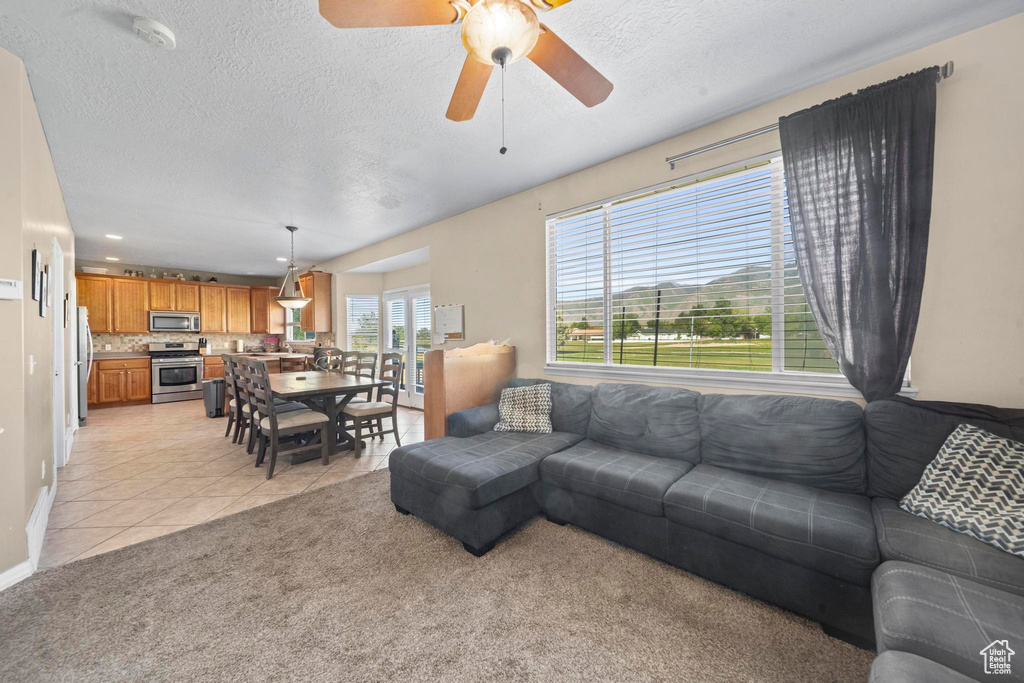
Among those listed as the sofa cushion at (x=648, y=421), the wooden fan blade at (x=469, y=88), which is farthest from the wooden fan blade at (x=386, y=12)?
the sofa cushion at (x=648, y=421)

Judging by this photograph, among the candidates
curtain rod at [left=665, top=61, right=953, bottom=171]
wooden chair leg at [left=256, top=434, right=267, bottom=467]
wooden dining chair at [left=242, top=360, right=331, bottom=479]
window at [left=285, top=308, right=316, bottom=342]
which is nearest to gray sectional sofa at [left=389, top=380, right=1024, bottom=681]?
wooden dining chair at [left=242, top=360, right=331, bottom=479]

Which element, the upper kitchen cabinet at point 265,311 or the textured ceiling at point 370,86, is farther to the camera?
the upper kitchen cabinet at point 265,311

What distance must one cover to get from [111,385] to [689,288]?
9148mm

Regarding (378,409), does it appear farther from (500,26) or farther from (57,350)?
(500,26)

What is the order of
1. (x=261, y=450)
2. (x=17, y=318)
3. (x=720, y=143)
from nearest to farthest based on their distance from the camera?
(x=17, y=318) → (x=720, y=143) → (x=261, y=450)

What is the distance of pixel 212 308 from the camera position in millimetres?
7766

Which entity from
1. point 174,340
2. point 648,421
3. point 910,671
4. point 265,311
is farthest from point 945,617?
point 174,340

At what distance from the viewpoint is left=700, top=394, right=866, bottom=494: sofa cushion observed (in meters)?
1.94

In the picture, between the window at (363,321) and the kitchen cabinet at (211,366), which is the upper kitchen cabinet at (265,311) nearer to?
the kitchen cabinet at (211,366)

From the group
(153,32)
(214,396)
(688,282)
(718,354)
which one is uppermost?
(153,32)

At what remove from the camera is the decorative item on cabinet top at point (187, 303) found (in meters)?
6.63

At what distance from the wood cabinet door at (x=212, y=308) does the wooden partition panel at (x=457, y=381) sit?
6995mm

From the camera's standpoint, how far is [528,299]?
3.74 m

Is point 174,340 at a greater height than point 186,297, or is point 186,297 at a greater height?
point 186,297
